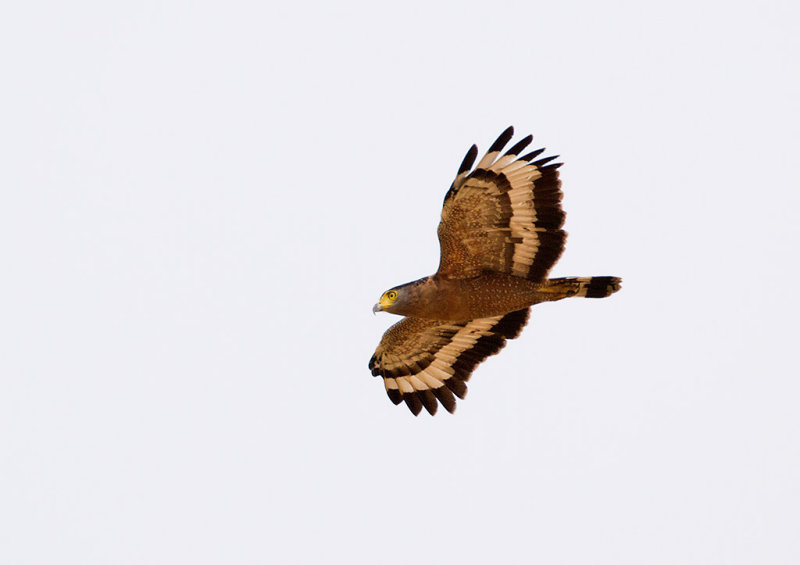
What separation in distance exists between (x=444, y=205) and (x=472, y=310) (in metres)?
1.51

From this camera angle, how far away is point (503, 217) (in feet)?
41.7

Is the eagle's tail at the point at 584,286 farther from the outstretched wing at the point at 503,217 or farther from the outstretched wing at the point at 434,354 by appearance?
the outstretched wing at the point at 434,354

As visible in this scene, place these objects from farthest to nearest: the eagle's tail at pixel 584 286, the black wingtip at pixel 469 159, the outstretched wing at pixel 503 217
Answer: the eagle's tail at pixel 584 286 < the outstretched wing at pixel 503 217 < the black wingtip at pixel 469 159

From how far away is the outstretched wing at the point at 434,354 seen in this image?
14.4m

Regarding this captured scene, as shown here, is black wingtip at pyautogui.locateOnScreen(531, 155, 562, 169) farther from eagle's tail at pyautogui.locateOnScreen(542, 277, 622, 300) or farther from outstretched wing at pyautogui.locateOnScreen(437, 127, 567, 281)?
eagle's tail at pyautogui.locateOnScreen(542, 277, 622, 300)

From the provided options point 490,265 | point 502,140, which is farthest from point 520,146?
point 490,265

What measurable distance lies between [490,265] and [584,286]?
1.18 meters

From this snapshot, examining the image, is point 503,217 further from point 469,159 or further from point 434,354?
point 434,354

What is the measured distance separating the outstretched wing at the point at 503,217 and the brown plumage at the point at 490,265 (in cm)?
1

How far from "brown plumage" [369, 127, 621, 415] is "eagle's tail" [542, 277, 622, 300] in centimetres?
1

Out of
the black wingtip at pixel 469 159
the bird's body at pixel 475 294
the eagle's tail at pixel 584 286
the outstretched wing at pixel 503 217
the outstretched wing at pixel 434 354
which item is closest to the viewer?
the black wingtip at pixel 469 159

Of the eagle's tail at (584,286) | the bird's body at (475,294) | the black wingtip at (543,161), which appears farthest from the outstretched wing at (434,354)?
the black wingtip at (543,161)

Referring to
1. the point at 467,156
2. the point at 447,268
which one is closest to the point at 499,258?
the point at 447,268

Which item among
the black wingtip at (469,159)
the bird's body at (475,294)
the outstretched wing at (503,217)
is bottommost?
the bird's body at (475,294)
